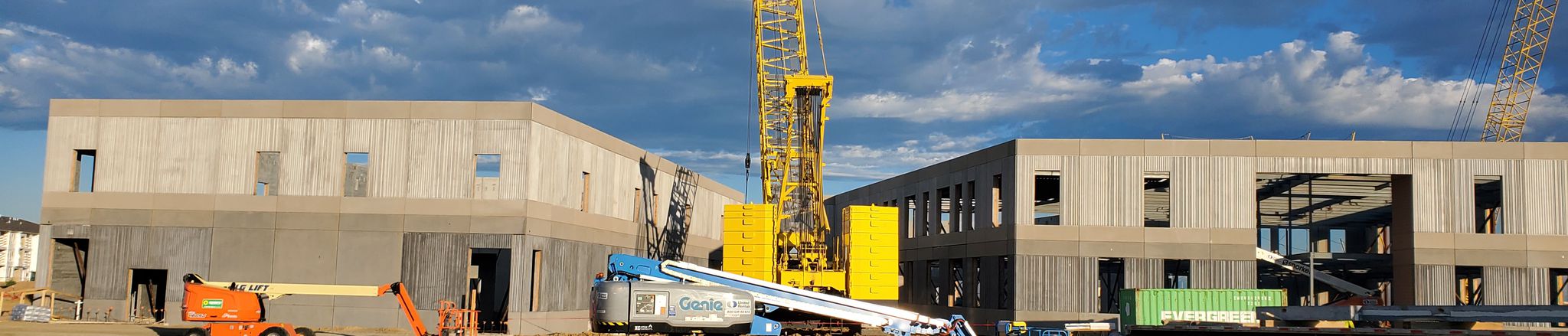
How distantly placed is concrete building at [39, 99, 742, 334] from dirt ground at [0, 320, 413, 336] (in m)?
1.99

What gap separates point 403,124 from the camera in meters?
45.2

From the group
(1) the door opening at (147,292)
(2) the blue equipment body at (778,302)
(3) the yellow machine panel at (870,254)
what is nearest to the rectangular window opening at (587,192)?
(3) the yellow machine panel at (870,254)

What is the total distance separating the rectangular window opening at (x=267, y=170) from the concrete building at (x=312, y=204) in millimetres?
69

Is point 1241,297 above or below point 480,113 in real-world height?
below

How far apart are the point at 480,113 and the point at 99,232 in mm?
16132

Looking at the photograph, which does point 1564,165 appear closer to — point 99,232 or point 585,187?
point 585,187

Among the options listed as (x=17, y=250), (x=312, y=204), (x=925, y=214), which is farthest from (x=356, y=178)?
(x=17, y=250)

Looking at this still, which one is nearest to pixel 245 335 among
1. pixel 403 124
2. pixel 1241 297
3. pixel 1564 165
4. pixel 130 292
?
pixel 403 124

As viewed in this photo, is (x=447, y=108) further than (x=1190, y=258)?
No

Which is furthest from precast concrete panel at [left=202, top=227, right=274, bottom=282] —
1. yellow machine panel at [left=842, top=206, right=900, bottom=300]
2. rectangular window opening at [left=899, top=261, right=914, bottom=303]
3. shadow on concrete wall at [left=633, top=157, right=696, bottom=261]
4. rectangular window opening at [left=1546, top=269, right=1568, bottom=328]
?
rectangular window opening at [left=1546, top=269, right=1568, bottom=328]

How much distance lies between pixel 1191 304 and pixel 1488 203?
2170cm

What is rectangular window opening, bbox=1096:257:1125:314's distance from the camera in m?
50.9

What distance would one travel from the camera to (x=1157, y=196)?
61750 millimetres

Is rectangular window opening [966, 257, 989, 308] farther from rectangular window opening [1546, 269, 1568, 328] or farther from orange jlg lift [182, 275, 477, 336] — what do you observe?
orange jlg lift [182, 275, 477, 336]
